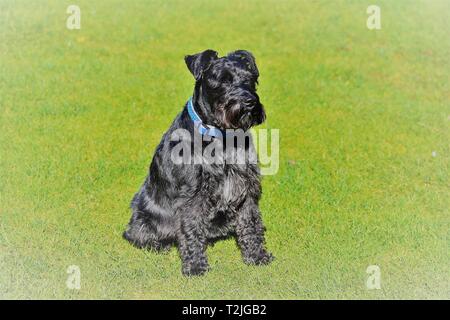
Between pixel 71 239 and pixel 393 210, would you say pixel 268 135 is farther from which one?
pixel 71 239

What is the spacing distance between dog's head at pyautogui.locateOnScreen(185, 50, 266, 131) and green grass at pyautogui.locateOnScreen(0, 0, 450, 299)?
2.02 m

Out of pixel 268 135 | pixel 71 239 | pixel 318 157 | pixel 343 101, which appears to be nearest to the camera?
pixel 71 239

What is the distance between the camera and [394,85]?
17453 millimetres

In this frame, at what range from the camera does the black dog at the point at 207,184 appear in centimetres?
799

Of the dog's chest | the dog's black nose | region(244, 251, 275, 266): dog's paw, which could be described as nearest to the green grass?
region(244, 251, 275, 266): dog's paw

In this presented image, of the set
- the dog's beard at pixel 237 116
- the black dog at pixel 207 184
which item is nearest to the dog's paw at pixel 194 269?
the black dog at pixel 207 184

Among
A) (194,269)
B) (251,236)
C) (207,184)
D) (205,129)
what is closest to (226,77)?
(205,129)

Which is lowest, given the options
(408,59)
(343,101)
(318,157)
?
(318,157)

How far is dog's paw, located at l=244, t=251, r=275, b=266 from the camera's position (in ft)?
29.1

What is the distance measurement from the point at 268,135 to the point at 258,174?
18.7ft

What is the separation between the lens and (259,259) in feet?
29.1

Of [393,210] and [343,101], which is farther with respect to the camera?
[343,101]

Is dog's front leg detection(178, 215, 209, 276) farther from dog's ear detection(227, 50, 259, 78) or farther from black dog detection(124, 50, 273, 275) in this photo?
dog's ear detection(227, 50, 259, 78)

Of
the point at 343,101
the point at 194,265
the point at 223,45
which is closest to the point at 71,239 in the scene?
the point at 194,265
